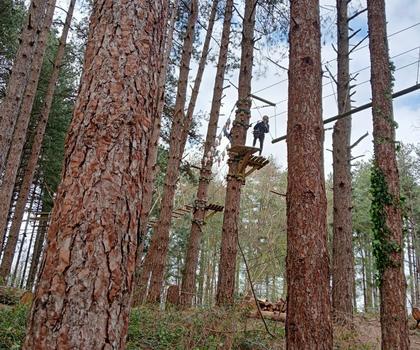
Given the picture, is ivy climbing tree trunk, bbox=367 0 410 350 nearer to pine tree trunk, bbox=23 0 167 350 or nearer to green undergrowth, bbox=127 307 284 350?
green undergrowth, bbox=127 307 284 350

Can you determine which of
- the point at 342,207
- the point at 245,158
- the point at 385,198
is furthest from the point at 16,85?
the point at 342,207

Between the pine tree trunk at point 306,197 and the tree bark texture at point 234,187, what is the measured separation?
2679mm

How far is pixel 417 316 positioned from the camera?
408 inches

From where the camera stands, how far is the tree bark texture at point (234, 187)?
6.81 meters

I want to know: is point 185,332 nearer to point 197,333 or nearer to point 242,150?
point 197,333

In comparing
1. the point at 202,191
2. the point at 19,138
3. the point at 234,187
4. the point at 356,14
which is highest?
the point at 356,14

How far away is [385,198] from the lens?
19.6 feet

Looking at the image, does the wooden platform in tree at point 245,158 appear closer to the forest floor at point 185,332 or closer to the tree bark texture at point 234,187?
the tree bark texture at point 234,187

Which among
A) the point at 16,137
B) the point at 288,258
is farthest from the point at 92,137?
the point at 16,137

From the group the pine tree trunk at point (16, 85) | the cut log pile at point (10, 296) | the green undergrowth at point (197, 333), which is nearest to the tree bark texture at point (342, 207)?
the green undergrowth at point (197, 333)

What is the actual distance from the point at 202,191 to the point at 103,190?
7.66 m

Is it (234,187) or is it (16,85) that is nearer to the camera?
(16,85)

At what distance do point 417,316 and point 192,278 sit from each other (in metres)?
6.65

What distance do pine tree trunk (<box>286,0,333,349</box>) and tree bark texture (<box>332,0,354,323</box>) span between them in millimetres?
3378
